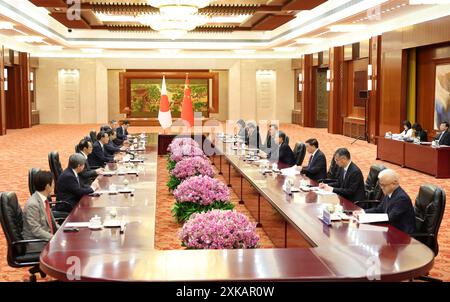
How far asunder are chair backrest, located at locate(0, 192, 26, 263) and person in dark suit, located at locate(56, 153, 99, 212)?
4.63 ft

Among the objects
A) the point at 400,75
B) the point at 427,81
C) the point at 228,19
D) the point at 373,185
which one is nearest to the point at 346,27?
the point at 400,75

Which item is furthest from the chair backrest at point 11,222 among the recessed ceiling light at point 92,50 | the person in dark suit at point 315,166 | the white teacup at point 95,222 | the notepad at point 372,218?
the recessed ceiling light at point 92,50

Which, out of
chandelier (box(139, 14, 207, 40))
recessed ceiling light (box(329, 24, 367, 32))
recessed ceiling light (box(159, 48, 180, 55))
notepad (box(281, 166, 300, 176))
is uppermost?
recessed ceiling light (box(159, 48, 180, 55))

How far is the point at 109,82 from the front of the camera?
28453mm

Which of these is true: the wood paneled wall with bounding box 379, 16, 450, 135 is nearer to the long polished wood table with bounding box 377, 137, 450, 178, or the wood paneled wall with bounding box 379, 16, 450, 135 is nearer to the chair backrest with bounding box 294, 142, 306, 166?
the long polished wood table with bounding box 377, 137, 450, 178

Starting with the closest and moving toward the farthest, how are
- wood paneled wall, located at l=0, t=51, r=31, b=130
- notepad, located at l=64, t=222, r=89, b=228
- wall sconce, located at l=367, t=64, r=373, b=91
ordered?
notepad, located at l=64, t=222, r=89, b=228 < wall sconce, located at l=367, t=64, r=373, b=91 < wood paneled wall, located at l=0, t=51, r=31, b=130

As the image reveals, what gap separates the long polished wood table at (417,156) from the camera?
1102 cm

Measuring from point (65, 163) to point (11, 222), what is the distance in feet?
28.6

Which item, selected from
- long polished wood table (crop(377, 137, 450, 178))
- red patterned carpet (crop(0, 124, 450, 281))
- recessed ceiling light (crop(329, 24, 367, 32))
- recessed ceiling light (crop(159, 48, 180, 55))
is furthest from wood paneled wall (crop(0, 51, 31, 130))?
long polished wood table (crop(377, 137, 450, 178))

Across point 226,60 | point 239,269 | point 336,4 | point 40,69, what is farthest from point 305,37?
point 239,269

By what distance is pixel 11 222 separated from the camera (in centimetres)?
462

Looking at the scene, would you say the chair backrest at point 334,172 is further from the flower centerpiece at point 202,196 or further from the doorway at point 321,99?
the doorway at point 321,99

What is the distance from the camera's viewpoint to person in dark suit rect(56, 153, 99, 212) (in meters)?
6.23

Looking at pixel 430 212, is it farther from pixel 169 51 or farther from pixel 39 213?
pixel 169 51
